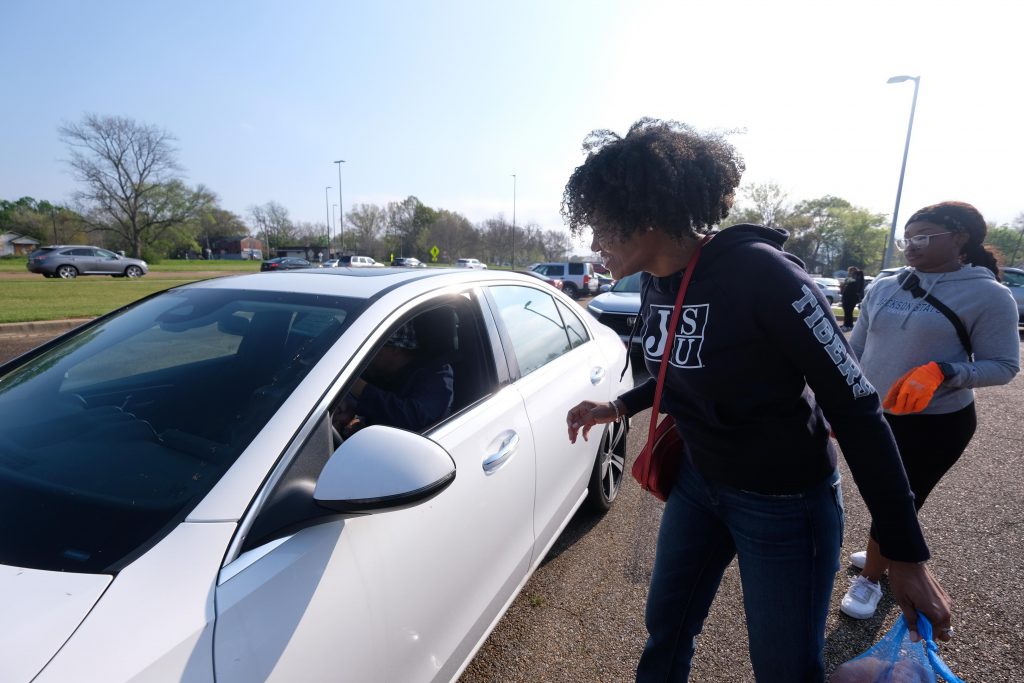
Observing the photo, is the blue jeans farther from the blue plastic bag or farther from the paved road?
the paved road

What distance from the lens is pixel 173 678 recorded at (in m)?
0.93

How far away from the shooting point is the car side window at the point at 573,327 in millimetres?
3165

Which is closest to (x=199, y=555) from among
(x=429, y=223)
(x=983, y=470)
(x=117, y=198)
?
(x=983, y=470)

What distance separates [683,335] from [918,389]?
Answer: 141 centimetres

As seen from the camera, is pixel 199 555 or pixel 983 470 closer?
pixel 199 555

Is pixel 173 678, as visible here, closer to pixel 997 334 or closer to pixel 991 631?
pixel 997 334

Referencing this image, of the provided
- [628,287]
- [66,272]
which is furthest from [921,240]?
[66,272]

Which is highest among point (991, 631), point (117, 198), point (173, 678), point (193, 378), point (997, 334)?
point (117, 198)

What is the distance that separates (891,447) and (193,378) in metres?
1.98

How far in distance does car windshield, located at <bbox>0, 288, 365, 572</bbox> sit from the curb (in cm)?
822

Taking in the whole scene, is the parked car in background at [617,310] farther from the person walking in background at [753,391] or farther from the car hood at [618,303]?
the person walking in background at [753,391]

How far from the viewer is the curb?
8.60 meters

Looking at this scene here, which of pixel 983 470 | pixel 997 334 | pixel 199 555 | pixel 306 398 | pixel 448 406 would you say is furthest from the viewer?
pixel 983 470

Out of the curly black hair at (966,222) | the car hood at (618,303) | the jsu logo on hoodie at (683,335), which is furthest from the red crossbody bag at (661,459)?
the car hood at (618,303)
